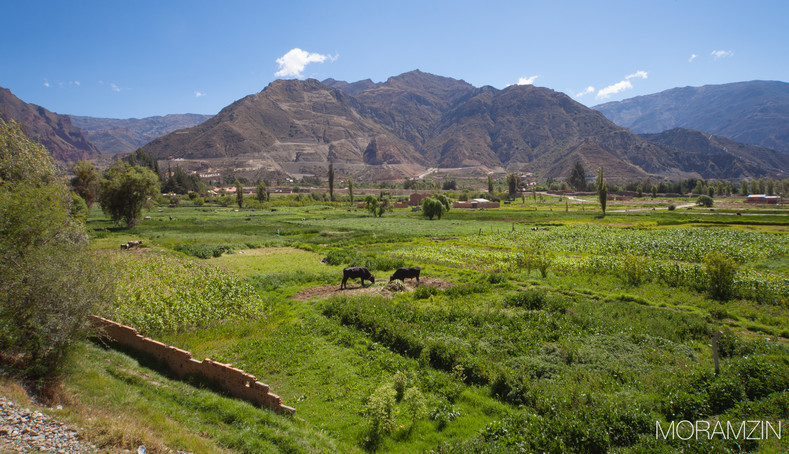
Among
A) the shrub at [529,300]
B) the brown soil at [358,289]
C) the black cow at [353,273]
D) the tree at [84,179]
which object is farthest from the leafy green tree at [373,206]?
the shrub at [529,300]

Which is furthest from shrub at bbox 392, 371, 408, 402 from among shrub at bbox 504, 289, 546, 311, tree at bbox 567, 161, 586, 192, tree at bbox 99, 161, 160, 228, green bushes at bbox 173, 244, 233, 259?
tree at bbox 567, 161, 586, 192

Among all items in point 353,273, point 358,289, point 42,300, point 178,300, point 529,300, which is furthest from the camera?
point 353,273

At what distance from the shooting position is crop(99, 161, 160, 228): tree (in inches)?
1950

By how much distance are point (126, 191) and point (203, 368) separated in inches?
2072

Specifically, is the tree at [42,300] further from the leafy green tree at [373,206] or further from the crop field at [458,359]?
the leafy green tree at [373,206]

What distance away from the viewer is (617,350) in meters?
11.2

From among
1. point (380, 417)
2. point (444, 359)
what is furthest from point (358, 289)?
point (380, 417)

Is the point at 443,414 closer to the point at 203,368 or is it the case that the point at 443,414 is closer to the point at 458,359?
the point at 458,359

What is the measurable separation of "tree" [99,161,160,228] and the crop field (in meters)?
34.8

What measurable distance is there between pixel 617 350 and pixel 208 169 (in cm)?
22032

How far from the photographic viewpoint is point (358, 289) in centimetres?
2048

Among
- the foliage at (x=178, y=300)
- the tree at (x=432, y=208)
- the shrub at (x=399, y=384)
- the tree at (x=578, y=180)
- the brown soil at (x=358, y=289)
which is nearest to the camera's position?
the shrub at (x=399, y=384)

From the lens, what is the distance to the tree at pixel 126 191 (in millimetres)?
49531

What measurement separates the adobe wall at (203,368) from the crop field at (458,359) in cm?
36
